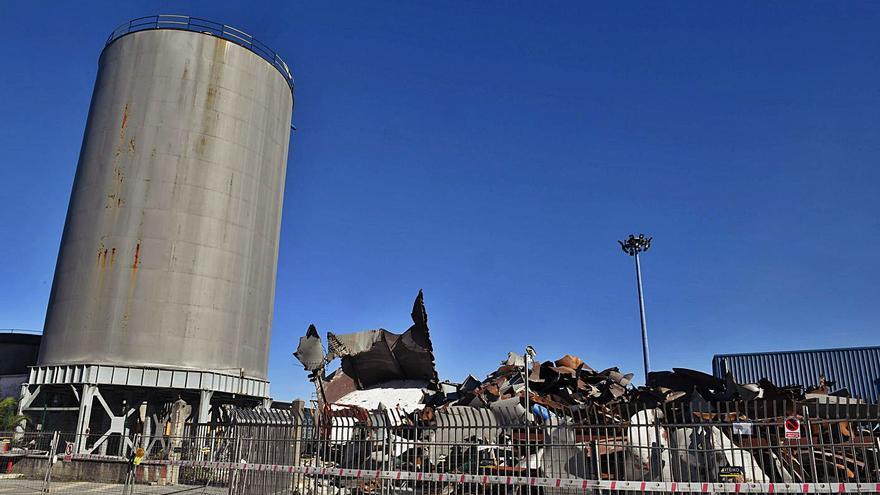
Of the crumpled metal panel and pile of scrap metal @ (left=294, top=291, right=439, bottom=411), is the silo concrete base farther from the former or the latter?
the crumpled metal panel

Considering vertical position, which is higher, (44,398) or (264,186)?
(264,186)

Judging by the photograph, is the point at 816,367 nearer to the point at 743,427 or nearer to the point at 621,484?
the point at 743,427

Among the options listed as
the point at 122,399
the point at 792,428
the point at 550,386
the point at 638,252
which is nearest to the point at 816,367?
the point at 638,252

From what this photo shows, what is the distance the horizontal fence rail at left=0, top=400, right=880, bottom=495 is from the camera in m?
9.63

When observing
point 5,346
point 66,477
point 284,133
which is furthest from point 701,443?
point 5,346

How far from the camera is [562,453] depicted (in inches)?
431

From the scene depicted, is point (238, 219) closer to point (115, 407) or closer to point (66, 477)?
point (115, 407)

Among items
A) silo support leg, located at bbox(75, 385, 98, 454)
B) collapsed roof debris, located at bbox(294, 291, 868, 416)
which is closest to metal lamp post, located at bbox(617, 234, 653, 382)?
collapsed roof debris, located at bbox(294, 291, 868, 416)

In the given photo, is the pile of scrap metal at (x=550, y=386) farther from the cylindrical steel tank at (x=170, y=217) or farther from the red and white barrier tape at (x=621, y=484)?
the cylindrical steel tank at (x=170, y=217)

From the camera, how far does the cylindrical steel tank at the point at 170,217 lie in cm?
2730

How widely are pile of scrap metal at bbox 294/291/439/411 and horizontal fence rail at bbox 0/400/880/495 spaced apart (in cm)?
1077

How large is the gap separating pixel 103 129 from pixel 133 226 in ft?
18.5

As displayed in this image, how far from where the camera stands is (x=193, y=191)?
2889 cm

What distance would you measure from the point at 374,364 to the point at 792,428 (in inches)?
846
